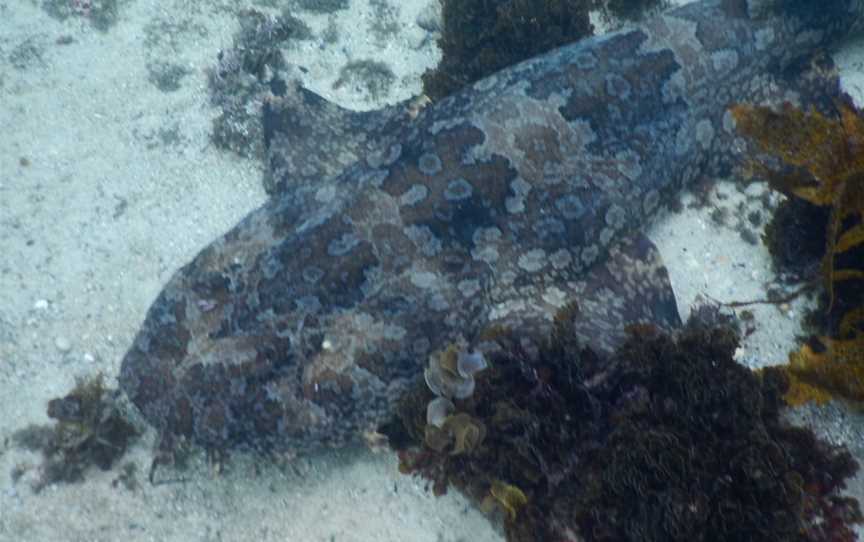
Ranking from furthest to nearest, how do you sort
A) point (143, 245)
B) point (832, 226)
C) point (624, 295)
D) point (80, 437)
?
point (143, 245)
point (624, 295)
point (80, 437)
point (832, 226)

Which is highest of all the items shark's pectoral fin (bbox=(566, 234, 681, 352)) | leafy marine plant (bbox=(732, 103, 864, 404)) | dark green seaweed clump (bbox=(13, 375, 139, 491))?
leafy marine plant (bbox=(732, 103, 864, 404))

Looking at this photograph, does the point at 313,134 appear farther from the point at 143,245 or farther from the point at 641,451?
the point at 641,451

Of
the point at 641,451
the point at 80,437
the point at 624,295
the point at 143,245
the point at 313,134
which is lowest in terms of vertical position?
the point at 80,437

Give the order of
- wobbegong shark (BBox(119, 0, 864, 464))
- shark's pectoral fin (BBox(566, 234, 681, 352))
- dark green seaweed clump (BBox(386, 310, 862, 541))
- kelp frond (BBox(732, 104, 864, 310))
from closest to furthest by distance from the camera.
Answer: dark green seaweed clump (BBox(386, 310, 862, 541))
kelp frond (BBox(732, 104, 864, 310))
wobbegong shark (BBox(119, 0, 864, 464))
shark's pectoral fin (BBox(566, 234, 681, 352))

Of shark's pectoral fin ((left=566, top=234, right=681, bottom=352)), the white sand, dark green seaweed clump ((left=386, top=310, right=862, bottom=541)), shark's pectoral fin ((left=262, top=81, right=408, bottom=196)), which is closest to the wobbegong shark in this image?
shark's pectoral fin ((left=566, top=234, right=681, bottom=352))

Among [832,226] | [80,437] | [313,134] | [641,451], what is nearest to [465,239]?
[641,451]

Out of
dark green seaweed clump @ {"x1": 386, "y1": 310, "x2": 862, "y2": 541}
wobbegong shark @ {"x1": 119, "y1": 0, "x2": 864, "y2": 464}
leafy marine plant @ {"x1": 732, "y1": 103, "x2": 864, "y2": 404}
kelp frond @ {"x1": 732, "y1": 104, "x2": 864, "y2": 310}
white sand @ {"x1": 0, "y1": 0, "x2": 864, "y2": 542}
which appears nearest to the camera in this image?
dark green seaweed clump @ {"x1": 386, "y1": 310, "x2": 862, "y2": 541}

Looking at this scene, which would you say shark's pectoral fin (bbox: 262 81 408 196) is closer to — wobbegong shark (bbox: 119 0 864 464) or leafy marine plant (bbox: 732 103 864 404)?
wobbegong shark (bbox: 119 0 864 464)
